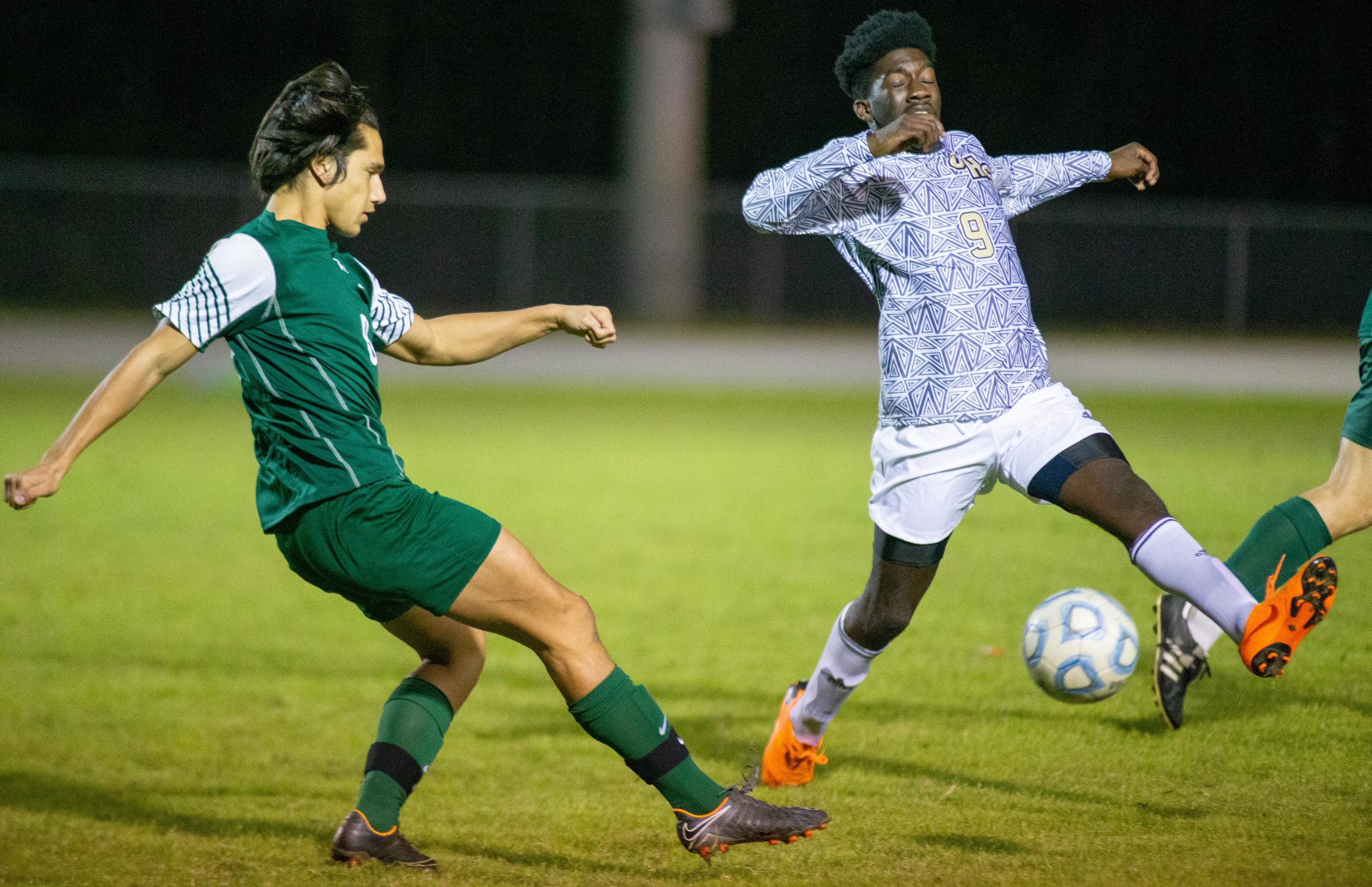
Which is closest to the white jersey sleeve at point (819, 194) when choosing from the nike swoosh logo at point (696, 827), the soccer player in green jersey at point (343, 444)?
the soccer player in green jersey at point (343, 444)

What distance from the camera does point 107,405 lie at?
336 cm

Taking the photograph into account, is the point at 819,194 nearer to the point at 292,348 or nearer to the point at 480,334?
the point at 480,334

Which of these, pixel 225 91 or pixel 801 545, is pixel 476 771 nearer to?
pixel 801 545

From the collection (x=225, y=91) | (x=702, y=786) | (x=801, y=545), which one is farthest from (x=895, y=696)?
(x=225, y=91)

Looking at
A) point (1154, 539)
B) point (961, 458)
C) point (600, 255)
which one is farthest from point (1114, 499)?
point (600, 255)

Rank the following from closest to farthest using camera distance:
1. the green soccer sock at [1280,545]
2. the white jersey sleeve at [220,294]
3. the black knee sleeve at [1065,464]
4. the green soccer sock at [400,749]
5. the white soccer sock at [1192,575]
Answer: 1. the white jersey sleeve at [220,294]
2. the white soccer sock at [1192,575]
3. the black knee sleeve at [1065,464]
4. the green soccer sock at [400,749]
5. the green soccer sock at [1280,545]

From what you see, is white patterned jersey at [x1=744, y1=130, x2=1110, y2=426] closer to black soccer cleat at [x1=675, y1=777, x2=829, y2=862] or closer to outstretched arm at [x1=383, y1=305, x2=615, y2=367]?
outstretched arm at [x1=383, y1=305, x2=615, y2=367]

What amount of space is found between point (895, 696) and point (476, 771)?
169 cm

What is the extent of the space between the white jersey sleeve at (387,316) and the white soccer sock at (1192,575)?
2031mm

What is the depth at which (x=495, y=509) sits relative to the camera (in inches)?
396

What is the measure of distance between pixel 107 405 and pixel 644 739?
1.54 m

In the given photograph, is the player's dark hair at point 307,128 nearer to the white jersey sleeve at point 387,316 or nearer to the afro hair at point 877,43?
the white jersey sleeve at point 387,316

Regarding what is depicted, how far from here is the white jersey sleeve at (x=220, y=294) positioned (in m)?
3.43

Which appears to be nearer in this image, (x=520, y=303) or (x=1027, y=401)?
(x=1027, y=401)
